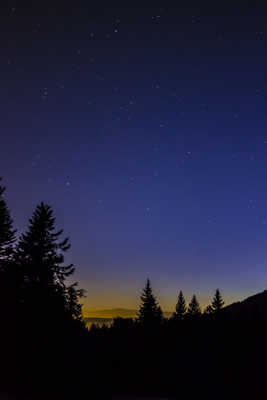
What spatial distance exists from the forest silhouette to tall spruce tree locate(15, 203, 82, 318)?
0.15 ft

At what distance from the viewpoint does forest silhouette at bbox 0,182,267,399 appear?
→ 15281mm

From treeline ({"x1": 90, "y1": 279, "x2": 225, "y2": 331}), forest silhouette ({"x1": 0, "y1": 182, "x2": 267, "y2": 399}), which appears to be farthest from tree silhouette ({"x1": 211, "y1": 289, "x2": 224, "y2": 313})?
forest silhouette ({"x1": 0, "y1": 182, "x2": 267, "y2": 399})

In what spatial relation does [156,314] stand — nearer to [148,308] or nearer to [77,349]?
[148,308]

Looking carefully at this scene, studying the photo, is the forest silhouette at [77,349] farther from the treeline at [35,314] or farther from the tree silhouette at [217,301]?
the tree silhouette at [217,301]

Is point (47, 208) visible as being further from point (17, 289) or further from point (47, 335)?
point (47, 335)

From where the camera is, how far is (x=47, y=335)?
15.6 metres

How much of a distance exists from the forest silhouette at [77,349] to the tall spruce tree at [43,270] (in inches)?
1.7

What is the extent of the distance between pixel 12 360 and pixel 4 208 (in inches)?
304

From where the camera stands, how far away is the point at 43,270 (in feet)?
56.8

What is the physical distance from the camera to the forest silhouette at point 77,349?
15281mm

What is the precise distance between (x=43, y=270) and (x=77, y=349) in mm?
3837

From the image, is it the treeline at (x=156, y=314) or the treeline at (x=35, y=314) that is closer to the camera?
the treeline at (x=35, y=314)

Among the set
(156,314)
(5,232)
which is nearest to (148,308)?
(156,314)

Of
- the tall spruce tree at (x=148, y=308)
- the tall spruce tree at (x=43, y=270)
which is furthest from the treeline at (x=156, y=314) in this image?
the tall spruce tree at (x=43, y=270)
